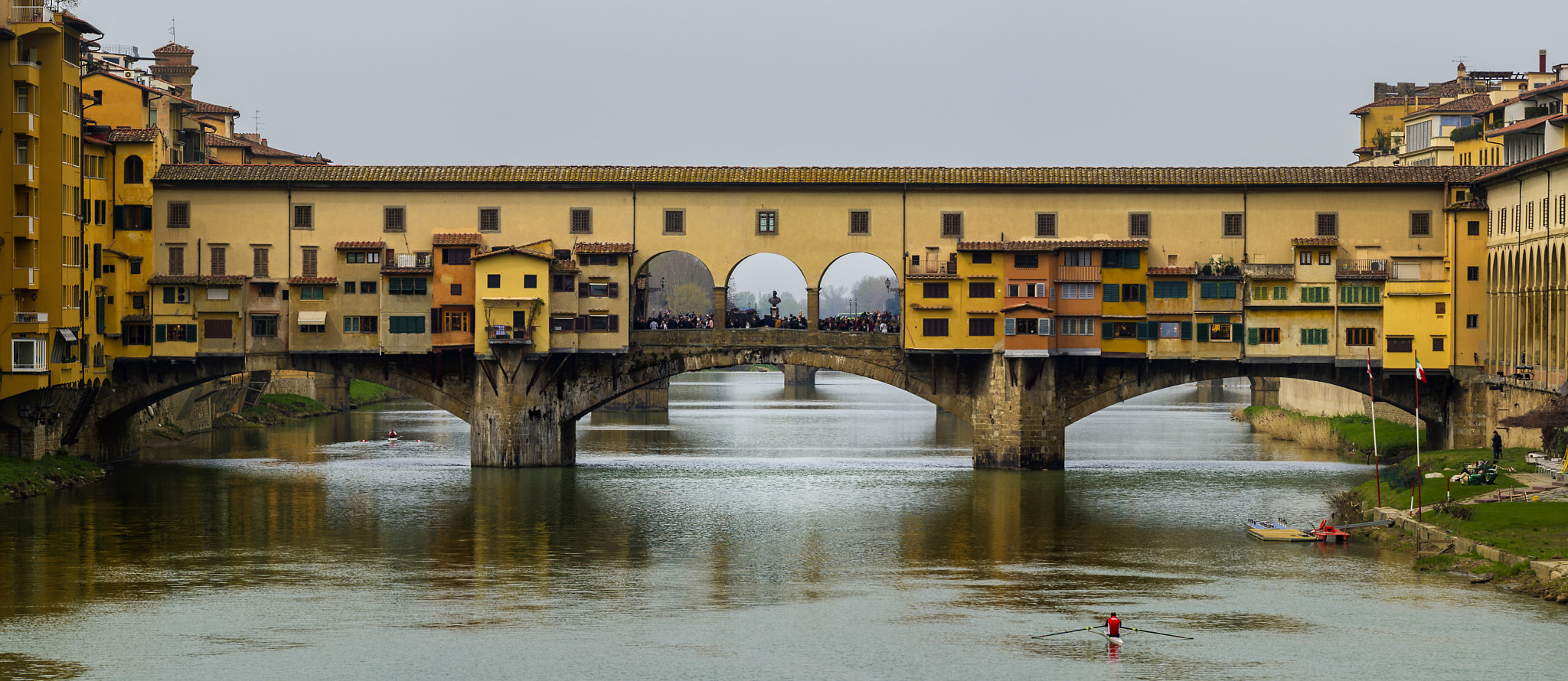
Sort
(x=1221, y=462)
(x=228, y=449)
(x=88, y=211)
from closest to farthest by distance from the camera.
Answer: (x=88, y=211)
(x=1221, y=462)
(x=228, y=449)

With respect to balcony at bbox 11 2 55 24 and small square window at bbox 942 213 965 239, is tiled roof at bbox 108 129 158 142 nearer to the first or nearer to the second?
balcony at bbox 11 2 55 24

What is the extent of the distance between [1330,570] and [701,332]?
32.1m

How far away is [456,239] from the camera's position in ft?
226

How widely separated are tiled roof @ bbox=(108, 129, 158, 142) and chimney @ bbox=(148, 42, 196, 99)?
34.3 m

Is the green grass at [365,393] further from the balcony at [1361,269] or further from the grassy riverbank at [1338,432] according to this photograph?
the balcony at [1361,269]

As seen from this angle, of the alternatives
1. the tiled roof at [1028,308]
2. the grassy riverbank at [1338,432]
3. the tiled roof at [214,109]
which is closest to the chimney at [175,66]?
the tiled roof at [214,109]

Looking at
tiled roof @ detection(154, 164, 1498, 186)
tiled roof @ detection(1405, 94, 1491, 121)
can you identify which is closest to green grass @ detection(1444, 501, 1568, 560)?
tiled roof @ detection(154, 164, 1498, 186)

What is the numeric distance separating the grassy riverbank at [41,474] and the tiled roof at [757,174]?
39.9ft

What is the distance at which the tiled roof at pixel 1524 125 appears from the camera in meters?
65.7

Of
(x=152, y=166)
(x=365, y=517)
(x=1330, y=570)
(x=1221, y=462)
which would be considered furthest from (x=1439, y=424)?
(x=152, y=166)

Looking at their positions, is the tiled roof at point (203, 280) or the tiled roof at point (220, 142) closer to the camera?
the tiled roof at point (203, 280)

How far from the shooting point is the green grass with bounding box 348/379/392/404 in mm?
114000

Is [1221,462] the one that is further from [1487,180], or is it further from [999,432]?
[1487,180]

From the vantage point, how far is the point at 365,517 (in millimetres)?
55781
